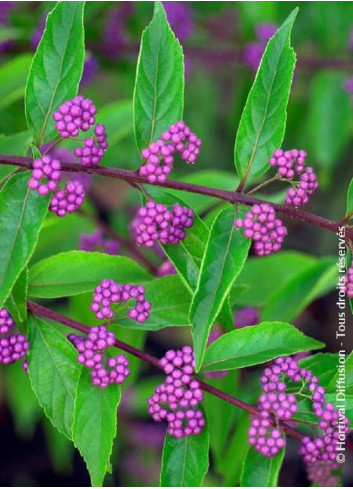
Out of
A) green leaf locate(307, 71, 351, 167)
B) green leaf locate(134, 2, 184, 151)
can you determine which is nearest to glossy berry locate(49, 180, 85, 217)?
green leaf locate(134, 2, 184, 151)

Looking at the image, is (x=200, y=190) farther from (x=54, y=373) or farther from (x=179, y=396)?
(x=54, y=373)

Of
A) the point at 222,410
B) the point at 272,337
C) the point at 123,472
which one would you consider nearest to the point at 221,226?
the point at 272,337

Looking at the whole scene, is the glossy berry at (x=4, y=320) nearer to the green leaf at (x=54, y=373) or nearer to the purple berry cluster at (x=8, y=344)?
the purple berry cluster at (x=8, y=344)

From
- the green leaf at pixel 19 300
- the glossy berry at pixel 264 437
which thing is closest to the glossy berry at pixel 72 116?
the green leaf at pixel 19 300

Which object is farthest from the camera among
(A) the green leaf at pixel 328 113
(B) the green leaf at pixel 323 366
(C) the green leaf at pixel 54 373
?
(A) the green leaf at pixel 328 113

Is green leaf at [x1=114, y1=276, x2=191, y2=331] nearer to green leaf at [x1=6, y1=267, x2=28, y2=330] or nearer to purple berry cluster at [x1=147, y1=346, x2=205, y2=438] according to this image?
purple berry cluster at [x1=147, y1=346, x2=205, y2=438]

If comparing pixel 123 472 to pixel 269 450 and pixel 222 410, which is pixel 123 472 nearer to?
pixel 222 410
